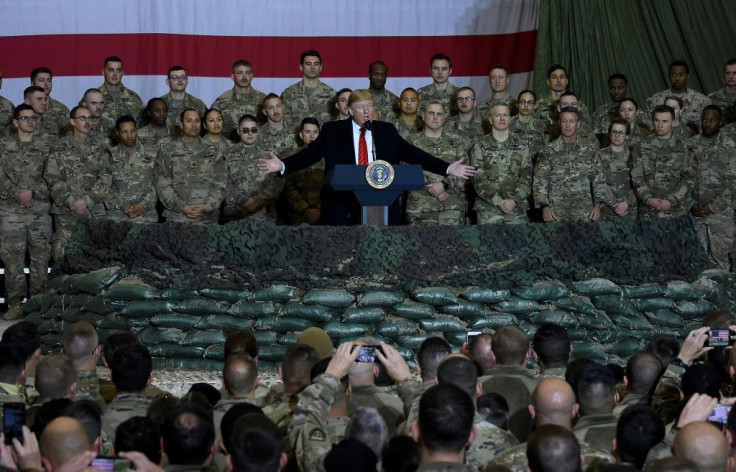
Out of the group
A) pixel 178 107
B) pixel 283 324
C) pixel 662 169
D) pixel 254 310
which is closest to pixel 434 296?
pixel 283 324

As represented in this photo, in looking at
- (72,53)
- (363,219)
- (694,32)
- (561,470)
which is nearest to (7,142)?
(72,53)

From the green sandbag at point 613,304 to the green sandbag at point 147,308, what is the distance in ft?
8.17

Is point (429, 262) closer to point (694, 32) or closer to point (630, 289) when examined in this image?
point (630, 289)

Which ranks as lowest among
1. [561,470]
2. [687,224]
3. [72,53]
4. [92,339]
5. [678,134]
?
[561,470]

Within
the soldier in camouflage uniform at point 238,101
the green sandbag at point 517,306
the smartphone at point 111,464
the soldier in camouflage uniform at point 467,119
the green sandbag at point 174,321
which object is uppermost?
the soldier in camouflage uniform at point 238,101

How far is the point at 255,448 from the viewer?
3418 mm

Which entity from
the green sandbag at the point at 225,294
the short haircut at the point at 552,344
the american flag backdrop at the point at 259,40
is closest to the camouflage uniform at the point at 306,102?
the american flag backdrop at the point at 259,40

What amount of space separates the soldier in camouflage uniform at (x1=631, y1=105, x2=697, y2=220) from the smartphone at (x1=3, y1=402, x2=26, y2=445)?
6596 mm

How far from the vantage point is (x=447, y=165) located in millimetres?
7641

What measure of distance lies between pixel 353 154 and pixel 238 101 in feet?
8.46

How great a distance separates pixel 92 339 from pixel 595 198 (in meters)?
4.97

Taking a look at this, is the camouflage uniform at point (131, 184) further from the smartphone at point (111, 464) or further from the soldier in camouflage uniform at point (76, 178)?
the smartphone at point (111, 464)

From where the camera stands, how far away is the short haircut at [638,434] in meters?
3.66

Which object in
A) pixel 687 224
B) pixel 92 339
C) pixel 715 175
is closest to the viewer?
pixel 92 339
